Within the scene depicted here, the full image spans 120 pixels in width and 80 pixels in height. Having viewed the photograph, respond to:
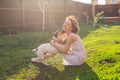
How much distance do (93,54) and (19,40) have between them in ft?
14.1

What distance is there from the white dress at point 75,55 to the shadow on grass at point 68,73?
0.12 m

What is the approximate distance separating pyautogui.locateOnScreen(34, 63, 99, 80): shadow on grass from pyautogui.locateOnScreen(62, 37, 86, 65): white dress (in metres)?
0.12

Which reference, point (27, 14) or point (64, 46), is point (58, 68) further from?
point (27, 14)

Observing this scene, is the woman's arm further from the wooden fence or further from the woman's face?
the wooden fence

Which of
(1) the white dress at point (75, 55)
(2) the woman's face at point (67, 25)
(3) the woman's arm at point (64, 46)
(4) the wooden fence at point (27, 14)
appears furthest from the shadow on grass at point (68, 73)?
(4) the wooden fence at point (27, 14)

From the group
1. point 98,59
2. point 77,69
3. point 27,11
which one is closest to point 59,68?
point 77,69

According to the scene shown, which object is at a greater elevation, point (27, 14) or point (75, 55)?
point (27, 14)

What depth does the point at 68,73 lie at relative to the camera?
7.02 m

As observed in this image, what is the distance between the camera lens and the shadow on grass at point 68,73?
6699 mm

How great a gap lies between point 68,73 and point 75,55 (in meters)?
0.56

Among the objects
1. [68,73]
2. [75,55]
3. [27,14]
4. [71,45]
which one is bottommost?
[68,73]

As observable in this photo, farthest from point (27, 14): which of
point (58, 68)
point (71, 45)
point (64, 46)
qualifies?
point (64, 46)

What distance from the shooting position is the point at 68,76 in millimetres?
6809

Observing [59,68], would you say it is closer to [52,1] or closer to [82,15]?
[52,1]
